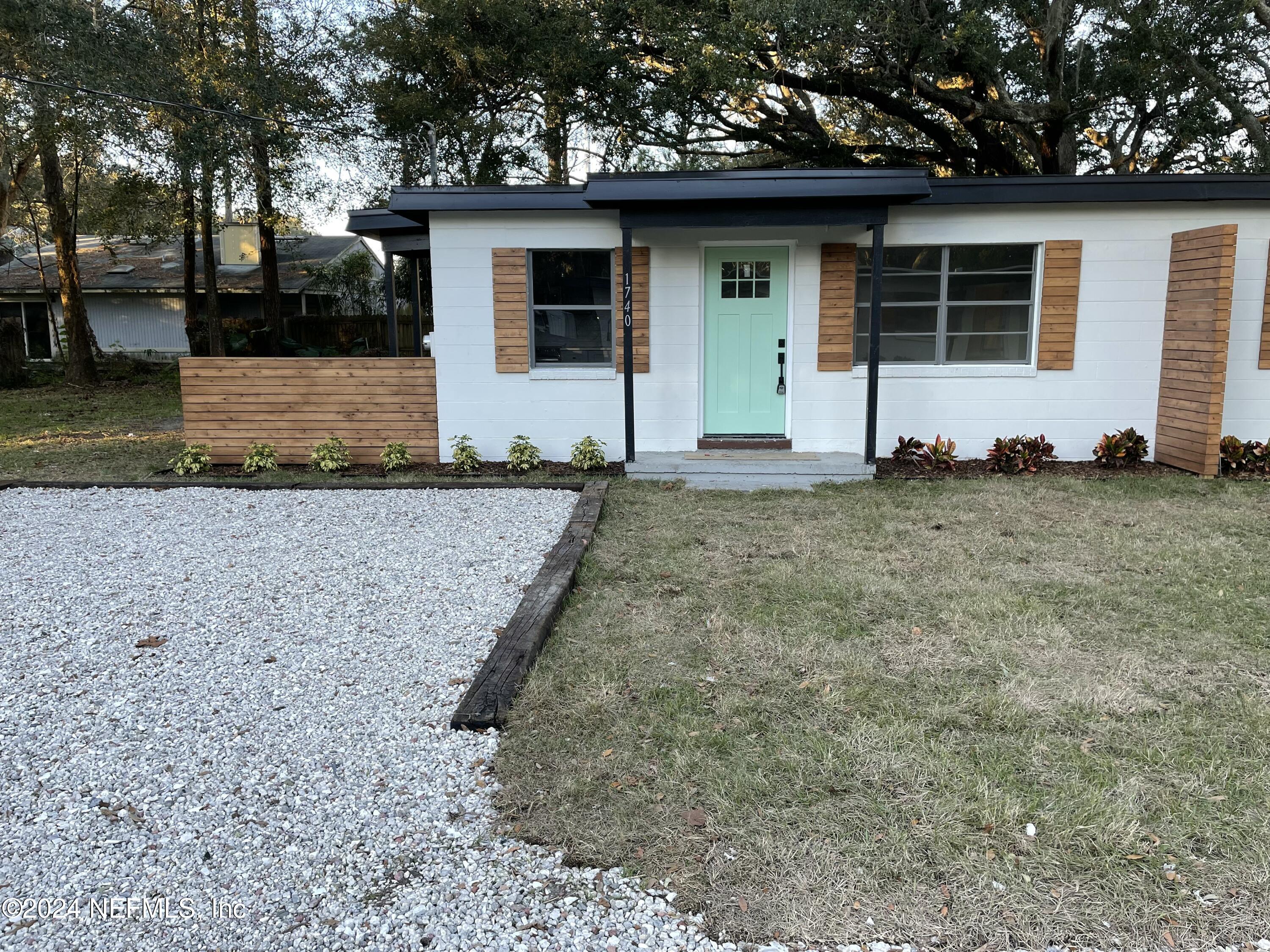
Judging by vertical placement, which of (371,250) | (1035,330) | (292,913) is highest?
(371,250)

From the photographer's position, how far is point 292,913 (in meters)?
2.18

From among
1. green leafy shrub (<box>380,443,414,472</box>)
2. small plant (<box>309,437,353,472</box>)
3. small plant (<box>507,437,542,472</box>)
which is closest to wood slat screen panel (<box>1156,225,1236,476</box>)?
small plant (<box>507,437,542,472</box>)

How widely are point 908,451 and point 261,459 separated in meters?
6.55

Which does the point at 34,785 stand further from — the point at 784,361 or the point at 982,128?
the point at 982,128

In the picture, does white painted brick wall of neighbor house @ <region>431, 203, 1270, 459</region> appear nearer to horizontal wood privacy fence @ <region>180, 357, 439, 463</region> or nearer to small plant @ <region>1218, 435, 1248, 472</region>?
horizontal wood privacy fence @ <region>180, 357, 439, 463</region>

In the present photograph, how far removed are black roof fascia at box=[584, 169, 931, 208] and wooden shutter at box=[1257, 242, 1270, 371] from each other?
3697mm

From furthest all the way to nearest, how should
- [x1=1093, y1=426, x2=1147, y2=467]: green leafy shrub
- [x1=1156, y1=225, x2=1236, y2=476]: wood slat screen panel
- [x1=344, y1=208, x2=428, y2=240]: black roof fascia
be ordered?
[x1=344, y1=208, x2=428, y2=240]: black roof fascia
[x1=1093, y1=426, x2=1147, y2=467]: green leafy shrub
[x1=1156, y1=225, x2=1236, y2=476]: wood slat screen panel

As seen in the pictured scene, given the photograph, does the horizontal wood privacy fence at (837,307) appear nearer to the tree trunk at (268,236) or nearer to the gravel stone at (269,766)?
the gravel stone at (269,766)

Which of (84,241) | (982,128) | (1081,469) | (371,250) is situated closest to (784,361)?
(1081,469)

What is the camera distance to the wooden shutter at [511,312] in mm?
8367

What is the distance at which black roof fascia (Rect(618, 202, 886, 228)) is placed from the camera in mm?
7441

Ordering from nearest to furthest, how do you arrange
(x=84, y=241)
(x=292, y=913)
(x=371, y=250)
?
1. (x=292, y=913)
2. (x=371, y=250)
3. (x=84, y=241)

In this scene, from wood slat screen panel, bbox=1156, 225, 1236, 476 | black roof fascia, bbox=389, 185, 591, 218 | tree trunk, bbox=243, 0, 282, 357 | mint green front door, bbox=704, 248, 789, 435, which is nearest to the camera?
wood slat screen panel, bbox=1156, 225, 1236, 476

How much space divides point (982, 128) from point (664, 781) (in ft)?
48.8
